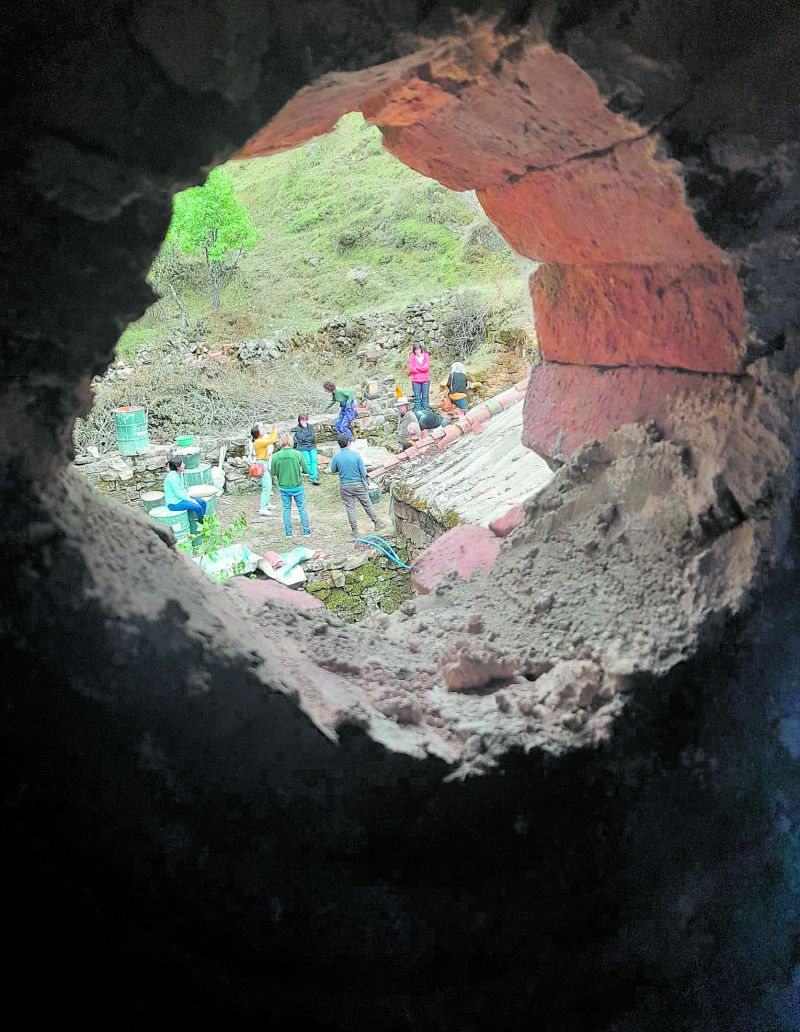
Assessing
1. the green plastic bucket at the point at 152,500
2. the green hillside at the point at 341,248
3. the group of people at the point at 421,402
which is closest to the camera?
the green plastic bucket at the point at 152,500

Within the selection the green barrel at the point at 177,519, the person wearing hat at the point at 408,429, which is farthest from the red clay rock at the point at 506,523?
the person wearing hat at the point at 408,429

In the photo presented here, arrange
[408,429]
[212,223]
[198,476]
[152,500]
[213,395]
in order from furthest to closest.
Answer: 1. [212,223]
2. [213,395]
3. [408,429]
4. [198,476]
5. [152,500]

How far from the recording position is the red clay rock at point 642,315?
126 cm

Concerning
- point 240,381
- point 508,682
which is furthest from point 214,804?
point 240,381

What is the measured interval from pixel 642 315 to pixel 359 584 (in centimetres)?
483

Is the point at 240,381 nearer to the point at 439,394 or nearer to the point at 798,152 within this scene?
the point at 439,394

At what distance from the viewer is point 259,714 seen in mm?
→ 982

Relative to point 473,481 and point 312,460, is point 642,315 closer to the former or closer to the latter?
point 473,481

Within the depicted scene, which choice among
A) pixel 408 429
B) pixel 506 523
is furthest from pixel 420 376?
pixel 506 523

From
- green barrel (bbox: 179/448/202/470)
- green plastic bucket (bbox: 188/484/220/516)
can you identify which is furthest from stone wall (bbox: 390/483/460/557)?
green barrel (bbox: 179/448/202/470)

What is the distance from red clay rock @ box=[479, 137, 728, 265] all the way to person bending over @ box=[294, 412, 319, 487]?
6578 mm

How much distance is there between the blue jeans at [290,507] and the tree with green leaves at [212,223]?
7704 millimetres

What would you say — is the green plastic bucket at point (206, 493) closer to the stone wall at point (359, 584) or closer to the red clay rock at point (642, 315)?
the stone wall at point (359, 584)

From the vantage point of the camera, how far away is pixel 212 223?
1410 cm
